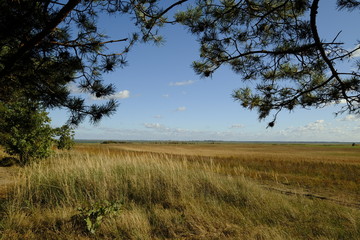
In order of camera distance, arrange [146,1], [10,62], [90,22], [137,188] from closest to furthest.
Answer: [10,62] → [146,1] → [90,22] → [137,188]

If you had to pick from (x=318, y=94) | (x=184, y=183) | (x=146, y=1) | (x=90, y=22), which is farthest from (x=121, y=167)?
(x=318, y=94)

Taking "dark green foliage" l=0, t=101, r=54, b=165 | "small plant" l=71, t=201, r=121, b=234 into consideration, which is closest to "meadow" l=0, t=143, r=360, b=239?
"small plant" l=71, t=201, r=121, b=234

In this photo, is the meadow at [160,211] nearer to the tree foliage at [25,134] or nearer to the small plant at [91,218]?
the small plant at [91,218]

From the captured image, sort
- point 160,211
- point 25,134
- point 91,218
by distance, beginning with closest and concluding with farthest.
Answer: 1. point 91,218
2. point 160,211
3. point 25,134

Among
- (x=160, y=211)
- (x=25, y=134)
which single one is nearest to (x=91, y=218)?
(x=160, y=211)

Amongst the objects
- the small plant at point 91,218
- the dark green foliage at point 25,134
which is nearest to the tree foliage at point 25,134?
the dark green foliage at point 25,134

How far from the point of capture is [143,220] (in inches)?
157

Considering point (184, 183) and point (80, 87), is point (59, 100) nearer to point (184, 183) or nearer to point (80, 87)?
point (80, 87)

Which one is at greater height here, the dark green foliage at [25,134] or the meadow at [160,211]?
the dark green foliage at [25,134]

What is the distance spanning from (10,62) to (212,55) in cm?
314

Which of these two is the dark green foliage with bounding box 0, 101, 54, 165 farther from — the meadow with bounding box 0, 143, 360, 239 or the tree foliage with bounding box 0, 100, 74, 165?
the meadow with bounding box 0, 143, 360, 239

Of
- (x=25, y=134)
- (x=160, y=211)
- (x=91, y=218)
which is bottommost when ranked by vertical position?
(x=160, y=211)

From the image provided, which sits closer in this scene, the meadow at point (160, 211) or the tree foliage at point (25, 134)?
the meadow at point (160, 211)

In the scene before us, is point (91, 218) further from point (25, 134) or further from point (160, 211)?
point (25, 134)
